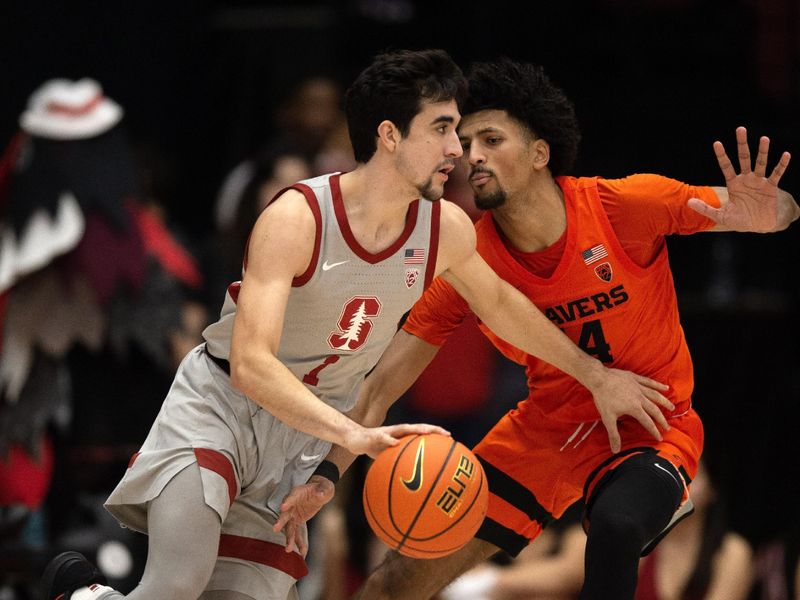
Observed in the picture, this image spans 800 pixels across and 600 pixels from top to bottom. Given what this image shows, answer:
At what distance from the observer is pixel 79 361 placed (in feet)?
27.2

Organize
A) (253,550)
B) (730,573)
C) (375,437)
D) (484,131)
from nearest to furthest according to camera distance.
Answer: (375,437) → (253,550) → (484,131) → (730,573)

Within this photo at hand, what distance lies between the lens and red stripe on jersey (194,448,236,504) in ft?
16.4

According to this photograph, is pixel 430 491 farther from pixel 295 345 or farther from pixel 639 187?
pixel 639 187

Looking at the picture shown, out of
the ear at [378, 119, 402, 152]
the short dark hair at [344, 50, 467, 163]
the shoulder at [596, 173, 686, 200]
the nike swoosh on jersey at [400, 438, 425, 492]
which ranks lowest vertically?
the nike swoosh on jersey at [400, 438, 425, 492]

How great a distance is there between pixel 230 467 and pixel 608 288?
1626mm

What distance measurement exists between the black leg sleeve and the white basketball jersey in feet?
3.29

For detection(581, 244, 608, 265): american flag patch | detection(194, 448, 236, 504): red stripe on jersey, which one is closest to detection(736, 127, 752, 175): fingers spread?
detection(581, 244, 608, 265): american flag patch

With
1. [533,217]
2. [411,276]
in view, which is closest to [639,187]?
[533,217]

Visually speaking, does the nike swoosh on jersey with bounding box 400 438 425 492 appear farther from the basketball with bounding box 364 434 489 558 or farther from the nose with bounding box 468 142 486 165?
the nose with bounding box 468 142 486 165

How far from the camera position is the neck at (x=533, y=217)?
575cm

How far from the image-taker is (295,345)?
5227 millimetres

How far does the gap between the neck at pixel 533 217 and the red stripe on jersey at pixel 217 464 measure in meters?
1.51

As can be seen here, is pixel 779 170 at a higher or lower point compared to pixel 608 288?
higher

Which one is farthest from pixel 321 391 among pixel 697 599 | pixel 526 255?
pixel 697 599
